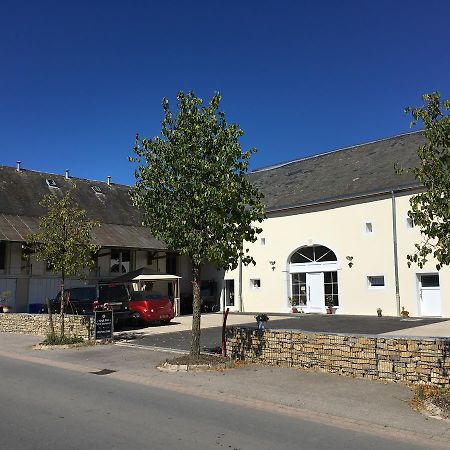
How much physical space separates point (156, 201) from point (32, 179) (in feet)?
80.3

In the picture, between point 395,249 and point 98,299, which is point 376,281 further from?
point 98,299

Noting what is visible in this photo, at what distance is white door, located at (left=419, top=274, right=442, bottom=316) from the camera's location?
22.8 meters

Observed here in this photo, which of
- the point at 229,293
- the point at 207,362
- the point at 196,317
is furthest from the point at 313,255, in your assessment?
the point at 207,362

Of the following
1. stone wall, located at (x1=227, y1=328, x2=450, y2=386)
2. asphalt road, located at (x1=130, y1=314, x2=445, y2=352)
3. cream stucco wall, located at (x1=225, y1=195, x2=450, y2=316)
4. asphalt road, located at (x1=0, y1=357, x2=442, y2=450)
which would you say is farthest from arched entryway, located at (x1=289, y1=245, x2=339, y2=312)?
asphalt road, located at (x1=0, y1=357, x2=442, y2=450)

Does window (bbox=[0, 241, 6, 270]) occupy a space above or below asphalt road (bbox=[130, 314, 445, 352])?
above

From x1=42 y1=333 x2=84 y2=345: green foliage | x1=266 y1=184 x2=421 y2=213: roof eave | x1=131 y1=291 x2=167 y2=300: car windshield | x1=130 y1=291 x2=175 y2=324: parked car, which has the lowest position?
x1=42 y1=333 x2=84 y2=345: green foliage

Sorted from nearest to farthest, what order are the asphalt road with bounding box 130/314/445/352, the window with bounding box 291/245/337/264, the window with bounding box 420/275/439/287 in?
the asphalt road with bounding box 130/314/445/352, the window with bounding box 420/275/439/287, the window with bounding box 291/245/337/264

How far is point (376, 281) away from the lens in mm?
25047

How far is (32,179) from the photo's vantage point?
33.6m

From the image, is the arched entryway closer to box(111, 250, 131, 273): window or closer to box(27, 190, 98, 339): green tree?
box(111, 250, 131, 273): window

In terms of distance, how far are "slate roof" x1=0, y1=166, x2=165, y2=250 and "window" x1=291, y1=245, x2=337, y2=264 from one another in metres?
8.31

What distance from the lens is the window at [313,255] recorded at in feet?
90.0

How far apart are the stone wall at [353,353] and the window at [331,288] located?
1595 centimetres

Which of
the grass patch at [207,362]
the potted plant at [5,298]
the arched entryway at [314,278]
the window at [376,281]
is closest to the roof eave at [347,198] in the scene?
the arched entryway at [314,278]
